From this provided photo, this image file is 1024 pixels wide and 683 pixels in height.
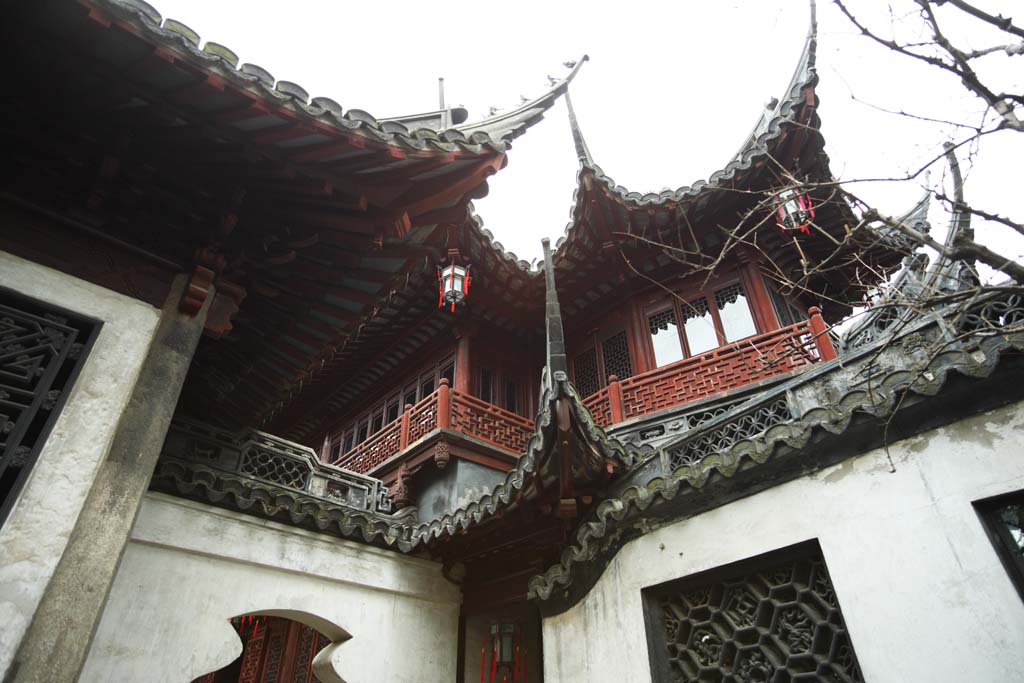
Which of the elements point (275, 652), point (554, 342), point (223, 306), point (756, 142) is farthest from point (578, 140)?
point (275, 652)

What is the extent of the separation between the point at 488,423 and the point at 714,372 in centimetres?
302

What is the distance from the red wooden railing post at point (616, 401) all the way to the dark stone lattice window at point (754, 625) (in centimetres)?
375

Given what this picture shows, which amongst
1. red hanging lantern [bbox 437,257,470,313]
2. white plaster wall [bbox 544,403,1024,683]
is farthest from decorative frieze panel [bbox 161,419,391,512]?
white plaster wall [bbox 544,403,1024,683]

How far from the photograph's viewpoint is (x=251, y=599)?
205 inches

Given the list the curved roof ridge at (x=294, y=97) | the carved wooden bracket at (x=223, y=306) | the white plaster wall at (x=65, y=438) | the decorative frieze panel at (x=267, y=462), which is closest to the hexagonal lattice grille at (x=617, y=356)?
the decorative frieze panel at (x=267, y=462)

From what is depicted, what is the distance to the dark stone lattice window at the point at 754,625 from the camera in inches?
135

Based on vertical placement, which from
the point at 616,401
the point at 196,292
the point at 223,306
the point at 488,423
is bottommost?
the point at 196,292

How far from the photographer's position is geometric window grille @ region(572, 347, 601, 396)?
9.51 metres

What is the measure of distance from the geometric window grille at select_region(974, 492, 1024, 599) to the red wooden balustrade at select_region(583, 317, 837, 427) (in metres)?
3.84

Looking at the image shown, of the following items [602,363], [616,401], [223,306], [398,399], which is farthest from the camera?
[398,399]

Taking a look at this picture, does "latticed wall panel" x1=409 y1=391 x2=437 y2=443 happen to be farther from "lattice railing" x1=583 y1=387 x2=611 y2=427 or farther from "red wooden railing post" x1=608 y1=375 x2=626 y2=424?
"red wooden railing post" x1=608 y1=375 x2=626 y2=424

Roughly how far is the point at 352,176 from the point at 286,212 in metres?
0.52

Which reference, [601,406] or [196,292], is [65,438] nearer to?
[196,292]

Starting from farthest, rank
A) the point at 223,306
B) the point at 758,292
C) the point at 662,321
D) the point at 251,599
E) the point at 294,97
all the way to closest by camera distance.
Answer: the point at 662,321, the point at 758,292, the point at 251,599, the point at 223,306, the point at 294,97
